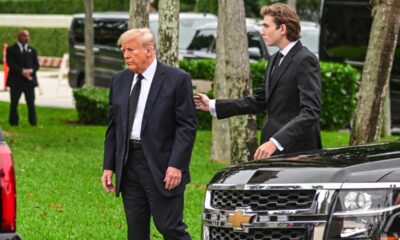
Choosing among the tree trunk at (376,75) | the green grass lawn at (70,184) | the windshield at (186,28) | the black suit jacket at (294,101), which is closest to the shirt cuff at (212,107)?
the black suit jacket at (294,101)

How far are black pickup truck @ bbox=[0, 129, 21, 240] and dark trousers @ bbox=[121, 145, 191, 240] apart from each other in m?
1.95

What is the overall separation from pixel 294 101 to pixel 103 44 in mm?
21381

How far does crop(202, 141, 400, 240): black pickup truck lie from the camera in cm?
617

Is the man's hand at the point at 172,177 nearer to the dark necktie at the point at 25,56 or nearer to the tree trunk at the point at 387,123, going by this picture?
the tree trunk at the point at 387,123

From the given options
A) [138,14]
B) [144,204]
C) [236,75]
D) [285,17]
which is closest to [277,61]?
[285,17]

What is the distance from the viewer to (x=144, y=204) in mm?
8078

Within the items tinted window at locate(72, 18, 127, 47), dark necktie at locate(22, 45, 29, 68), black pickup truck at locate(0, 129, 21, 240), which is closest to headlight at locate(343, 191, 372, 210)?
black pickup truck at locate(0, 129, 21, 240)

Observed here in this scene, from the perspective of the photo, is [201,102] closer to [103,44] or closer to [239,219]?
[239,219]

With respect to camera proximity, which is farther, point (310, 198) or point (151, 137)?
point (151, 137)

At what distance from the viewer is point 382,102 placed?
12.8m

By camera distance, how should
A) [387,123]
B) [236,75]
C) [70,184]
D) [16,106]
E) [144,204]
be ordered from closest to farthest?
1. [144,204]
2. [70,184]
3. [236,75]
4. [387,123]
5. [16,106]

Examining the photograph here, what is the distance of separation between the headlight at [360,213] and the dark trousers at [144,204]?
6.32 ft

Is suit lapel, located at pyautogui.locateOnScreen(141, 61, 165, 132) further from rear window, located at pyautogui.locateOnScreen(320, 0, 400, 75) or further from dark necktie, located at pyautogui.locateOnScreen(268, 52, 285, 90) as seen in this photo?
rear window, located at pyautogui.locateOnScreen(320, 0, 400, 75)

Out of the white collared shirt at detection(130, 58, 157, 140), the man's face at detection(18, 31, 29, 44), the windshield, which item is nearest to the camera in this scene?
the white collared shirt at detection(130, 58, 157, 140)
